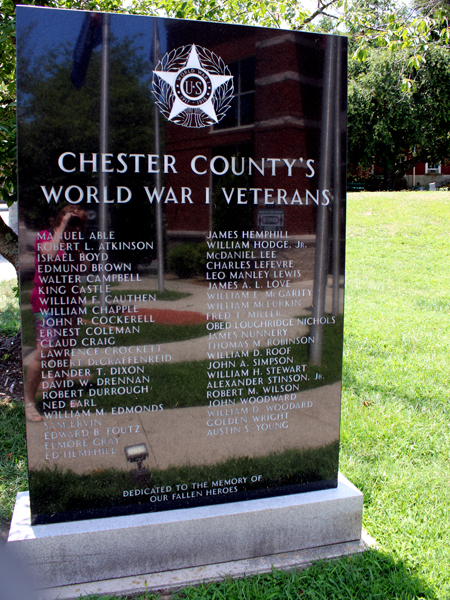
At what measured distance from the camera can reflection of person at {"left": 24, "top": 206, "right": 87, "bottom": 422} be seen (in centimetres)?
253

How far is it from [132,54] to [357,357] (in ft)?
14.3

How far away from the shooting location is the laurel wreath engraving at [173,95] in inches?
103

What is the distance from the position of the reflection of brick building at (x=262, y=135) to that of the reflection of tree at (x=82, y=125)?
18 cm

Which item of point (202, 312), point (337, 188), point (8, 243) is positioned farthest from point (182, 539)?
point (8, 243)

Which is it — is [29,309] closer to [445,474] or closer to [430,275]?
[445,474]

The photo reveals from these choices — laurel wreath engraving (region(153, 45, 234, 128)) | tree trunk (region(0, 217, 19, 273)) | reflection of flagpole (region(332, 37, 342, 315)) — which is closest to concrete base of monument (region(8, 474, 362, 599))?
reflection of flagpole (region(332, 37, 342, 315))

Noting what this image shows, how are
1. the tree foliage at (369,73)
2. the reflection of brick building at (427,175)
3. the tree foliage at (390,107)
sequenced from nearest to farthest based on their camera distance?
1. the tree foliage at (369,73)
2. the tree foliage at (390,107)
3. the reflection of brick building at (427,175)

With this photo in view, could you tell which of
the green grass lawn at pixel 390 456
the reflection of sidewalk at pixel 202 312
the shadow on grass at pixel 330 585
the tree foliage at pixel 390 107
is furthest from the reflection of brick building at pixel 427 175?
the shadow on grass at pixel 330 585

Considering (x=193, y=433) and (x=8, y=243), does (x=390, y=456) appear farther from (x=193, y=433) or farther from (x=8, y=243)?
(x=8, y=243)

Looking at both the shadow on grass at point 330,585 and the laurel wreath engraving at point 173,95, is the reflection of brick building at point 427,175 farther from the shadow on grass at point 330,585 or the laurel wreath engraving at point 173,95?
the shadow on grass at point 330,585

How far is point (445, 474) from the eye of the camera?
3570mm

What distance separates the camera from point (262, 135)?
2801 mm

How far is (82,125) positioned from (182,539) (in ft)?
7.33

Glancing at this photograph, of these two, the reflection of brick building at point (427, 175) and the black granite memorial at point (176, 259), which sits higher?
the reflection of brick building at point (427, 175)
